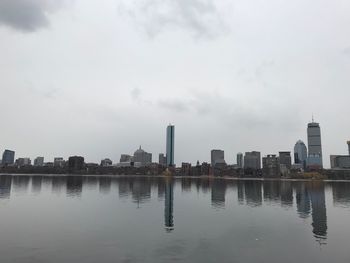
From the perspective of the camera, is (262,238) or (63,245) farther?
(262,238)

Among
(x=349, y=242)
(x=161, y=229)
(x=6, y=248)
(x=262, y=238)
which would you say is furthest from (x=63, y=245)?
(x=349, y=242)

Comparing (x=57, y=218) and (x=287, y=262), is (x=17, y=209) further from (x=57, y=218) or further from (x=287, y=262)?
(x=287, y=262)

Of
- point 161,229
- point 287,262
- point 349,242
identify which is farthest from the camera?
point 161,229

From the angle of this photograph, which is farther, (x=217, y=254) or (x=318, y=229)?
(x=318, y=229)

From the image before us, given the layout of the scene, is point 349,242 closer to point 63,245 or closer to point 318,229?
point 318,229

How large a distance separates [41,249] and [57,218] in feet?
87.9

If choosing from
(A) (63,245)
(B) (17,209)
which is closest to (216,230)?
(A) (63,245)

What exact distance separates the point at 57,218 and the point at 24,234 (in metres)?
16.8

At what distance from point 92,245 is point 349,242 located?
37.6 meters

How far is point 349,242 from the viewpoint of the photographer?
165 ft

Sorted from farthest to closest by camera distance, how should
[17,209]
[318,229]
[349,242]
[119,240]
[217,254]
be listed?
1. [17,209]
2. [318,229]
3. [349,242]
4. [119,240]
5. [217,254]

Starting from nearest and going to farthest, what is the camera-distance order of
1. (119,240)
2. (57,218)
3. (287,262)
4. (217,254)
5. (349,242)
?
1. (287,262)
2. (217,254)
3. (119,240)
4. (349,242)
5. (57,218)

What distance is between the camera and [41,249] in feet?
133

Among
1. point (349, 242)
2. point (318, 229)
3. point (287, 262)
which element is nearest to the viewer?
point (287, 262)
